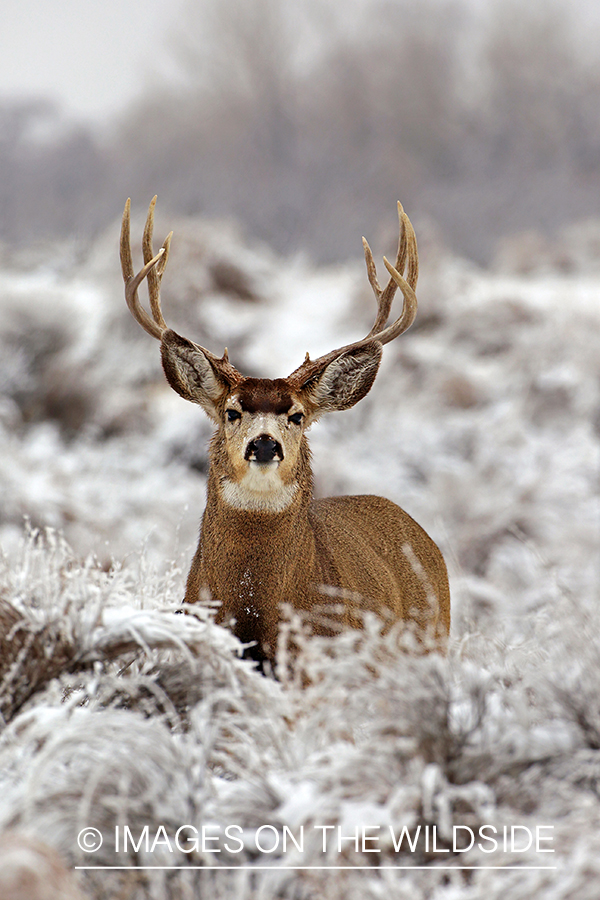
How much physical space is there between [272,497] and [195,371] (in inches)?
28.5

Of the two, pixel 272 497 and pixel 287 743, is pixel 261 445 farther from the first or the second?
pixel 287 743

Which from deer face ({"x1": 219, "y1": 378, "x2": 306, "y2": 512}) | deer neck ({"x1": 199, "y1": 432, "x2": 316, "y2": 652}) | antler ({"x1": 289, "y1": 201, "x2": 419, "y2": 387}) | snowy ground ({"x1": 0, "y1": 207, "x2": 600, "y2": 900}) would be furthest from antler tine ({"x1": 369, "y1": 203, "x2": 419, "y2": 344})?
snowy ground ({"x1": 0, "y1": 207, "x2": 600, "y2": 900})

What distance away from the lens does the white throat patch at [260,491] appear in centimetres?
409

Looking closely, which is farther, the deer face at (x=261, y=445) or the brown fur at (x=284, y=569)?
the deer face at (x=261, y=445)

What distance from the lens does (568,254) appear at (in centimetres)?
2648

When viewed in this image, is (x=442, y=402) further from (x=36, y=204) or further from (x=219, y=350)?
(x=36, y=204)

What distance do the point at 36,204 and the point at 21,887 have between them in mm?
34753

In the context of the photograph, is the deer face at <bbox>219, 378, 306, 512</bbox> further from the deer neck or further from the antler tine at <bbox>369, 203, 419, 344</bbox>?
the antler tine at <bbox>369, 203, 419, 344</bbox>

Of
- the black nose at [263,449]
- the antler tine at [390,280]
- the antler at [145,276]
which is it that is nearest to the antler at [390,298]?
the antler tine at [390,280]

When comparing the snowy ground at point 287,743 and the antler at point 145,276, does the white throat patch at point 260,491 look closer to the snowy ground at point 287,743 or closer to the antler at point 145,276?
the snowy ground at point 287,743

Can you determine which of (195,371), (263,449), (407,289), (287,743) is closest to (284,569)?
(263,449)

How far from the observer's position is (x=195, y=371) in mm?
4391

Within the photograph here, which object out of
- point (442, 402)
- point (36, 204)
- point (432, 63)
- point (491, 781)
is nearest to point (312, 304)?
point (442, 402)

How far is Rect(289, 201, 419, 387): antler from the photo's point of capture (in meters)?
4.52
